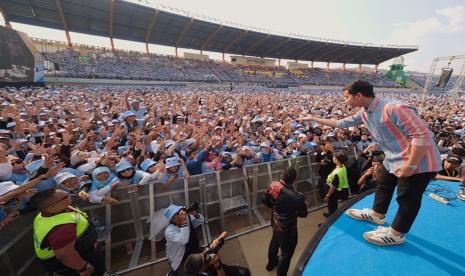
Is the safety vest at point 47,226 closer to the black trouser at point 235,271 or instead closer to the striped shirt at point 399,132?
the black trouser at point 235,271

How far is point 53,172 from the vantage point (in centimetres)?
344

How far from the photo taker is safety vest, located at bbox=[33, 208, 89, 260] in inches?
84.8

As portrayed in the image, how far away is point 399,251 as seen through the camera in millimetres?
1911

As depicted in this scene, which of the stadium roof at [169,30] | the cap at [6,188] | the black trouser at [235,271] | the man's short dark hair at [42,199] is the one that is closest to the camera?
the man's short dark hair at [42,199]

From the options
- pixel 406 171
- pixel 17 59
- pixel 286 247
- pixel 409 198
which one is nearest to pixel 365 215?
pixel 409 198

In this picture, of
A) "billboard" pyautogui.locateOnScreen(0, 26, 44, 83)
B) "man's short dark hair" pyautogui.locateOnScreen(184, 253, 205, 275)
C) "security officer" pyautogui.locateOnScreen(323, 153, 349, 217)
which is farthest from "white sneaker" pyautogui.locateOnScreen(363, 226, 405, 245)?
"billboard" pyautogui.locateOnScreen(0, 26, 44, 83)

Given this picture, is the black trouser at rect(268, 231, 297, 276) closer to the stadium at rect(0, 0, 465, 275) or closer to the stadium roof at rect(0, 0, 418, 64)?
the stadium at rect(0, 0, 465, 275)

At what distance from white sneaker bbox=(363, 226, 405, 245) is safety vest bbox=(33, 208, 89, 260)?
2.97 meters

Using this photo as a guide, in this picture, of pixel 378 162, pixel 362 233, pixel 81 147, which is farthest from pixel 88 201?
pixel 378 162

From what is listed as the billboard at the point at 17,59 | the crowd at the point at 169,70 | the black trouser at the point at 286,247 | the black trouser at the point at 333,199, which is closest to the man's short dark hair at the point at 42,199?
the black trouser at the point at 286,247

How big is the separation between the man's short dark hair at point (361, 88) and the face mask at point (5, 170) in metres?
5.22

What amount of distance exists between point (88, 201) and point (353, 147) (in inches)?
259

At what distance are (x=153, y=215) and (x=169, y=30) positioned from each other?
36.1 m

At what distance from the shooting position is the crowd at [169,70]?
2900cm
